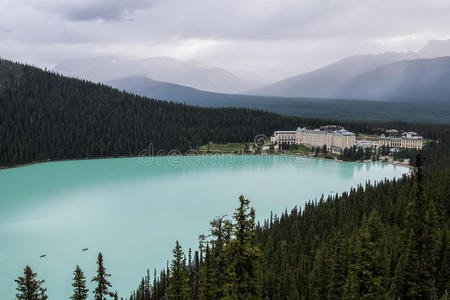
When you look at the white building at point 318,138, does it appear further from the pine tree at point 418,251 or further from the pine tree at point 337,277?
the pine tree at point 337,277

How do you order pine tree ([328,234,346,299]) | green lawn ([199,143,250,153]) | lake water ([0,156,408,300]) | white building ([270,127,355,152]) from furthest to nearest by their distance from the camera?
green lawn ([199,143,250,153]), white building ([270,127,355,152]), lake water ([0,156,408,300]), pine tree ([328,234,346,299])

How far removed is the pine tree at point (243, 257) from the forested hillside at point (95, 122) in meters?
61.4

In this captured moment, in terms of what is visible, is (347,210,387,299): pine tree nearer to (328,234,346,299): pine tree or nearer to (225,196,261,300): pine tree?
(328,234,346,299): pine tree

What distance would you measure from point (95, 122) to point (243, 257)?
7704 cm

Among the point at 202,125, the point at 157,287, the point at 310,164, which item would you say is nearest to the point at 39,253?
the point at 157,287

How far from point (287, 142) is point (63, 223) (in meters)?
61.7

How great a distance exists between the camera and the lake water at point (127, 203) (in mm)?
23078

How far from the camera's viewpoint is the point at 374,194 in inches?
1209

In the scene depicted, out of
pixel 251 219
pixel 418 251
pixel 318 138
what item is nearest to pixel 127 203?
pixel 418 251

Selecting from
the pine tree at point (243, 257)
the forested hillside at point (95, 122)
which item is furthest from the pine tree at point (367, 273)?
the forested hillside at point (95, 122)

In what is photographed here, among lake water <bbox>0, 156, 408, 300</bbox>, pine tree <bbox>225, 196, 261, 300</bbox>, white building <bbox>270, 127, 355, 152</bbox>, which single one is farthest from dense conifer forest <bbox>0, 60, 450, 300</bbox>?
white building <bbox>270, 127, 355, 152</bbox>

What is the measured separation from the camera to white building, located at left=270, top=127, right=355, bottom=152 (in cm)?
7656

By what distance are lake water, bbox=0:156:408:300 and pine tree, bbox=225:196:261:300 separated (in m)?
12.9

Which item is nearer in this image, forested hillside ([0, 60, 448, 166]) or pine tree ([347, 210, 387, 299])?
pine tree ([347, 210, 387, 299])
